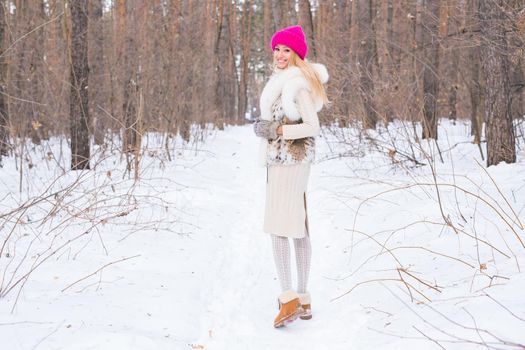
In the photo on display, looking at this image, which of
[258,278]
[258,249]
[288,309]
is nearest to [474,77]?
[258,249]

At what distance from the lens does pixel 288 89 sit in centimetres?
284

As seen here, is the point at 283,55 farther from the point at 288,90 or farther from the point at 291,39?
the point at 288,90

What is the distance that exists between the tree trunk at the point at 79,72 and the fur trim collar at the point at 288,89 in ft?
16.1

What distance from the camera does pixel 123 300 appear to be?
2971mm

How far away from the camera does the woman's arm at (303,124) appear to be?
9.35 ft

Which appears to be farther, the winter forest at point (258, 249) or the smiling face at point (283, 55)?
the smiling face at point (283, 55)

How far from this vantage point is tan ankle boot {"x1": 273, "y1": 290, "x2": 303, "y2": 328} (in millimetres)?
2906

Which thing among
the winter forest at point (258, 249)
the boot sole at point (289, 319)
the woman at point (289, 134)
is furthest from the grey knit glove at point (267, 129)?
the boot sole at point (289, 319)

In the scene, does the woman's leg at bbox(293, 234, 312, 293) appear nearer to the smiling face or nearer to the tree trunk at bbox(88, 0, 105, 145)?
the smiling face

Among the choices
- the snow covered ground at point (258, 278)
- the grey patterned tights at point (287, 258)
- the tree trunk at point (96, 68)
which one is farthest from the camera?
the tree trunk at point (96, 68)

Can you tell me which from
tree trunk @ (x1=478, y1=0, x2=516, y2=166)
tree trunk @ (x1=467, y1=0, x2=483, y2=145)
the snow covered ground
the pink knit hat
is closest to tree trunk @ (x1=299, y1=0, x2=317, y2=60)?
tree trunk @ (x1=467, y1=0, x2=483, y2=145)

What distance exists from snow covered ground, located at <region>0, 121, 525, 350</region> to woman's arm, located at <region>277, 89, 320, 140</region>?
29.2 inches

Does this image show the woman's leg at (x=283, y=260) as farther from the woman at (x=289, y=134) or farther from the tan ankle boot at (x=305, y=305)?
the tan ankle boot at (x=305, y=305)

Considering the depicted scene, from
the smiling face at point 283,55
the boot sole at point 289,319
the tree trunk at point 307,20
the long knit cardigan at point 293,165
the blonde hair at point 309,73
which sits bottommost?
the boot sole at point 289,319
